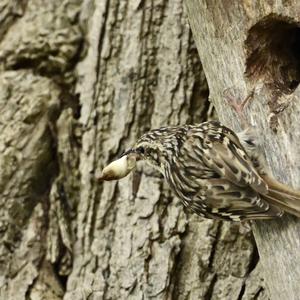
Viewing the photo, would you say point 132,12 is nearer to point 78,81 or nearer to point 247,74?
point 78,81

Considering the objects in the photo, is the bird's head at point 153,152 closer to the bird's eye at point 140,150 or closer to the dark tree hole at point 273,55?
the bird's eye at point 140,150

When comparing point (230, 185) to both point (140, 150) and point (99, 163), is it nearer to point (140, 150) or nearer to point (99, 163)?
point (140, 150)

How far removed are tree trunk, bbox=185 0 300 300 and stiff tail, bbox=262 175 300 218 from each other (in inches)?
1.2

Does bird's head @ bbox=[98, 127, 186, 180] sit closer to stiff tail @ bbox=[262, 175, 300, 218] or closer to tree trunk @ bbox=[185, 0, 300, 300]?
tree trunk @ bbox=[185, 0, 300, 300]

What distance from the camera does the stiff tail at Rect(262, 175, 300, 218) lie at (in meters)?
2.48

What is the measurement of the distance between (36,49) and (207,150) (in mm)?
1071

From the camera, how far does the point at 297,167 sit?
2527 millimetres

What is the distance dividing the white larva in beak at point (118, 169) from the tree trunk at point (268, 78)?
340mm

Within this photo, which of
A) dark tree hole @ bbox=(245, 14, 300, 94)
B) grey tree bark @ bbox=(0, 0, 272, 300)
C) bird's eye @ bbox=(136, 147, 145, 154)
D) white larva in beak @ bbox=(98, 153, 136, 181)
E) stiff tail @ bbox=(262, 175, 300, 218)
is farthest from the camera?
grey tree bark @ bbox=(0, 0, 272, 300)

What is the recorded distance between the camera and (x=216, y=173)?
8.81 ft

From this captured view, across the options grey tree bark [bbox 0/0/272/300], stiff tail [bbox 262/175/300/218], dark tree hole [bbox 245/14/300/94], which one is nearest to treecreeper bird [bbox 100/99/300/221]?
stiff tail [bbox 262/175/300/218]

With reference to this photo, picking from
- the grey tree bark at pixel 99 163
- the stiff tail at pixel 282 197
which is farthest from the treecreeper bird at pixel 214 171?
the grey tree bark at pixel 99 163

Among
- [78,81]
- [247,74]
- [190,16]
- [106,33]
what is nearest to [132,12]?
[106,33]

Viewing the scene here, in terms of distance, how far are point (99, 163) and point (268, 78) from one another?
92cm
